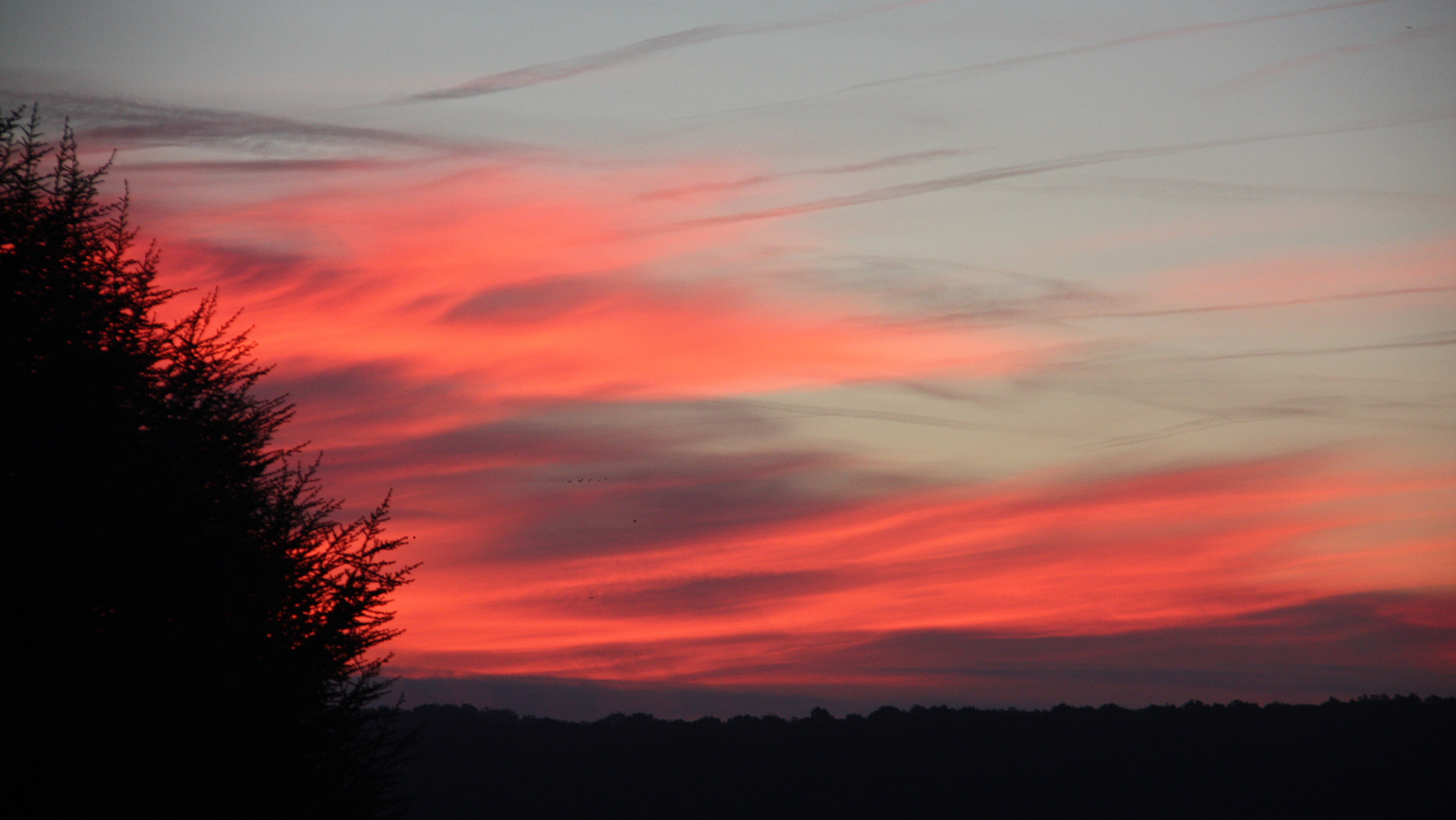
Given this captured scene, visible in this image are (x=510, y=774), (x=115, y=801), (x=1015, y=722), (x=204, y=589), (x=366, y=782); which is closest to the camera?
(x=115, y=801)

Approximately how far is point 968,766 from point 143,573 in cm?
14271

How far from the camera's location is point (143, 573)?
15617 millimetres

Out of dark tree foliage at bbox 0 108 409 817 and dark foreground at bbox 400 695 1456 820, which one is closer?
dark tree foliage at bbox 0 108 409 817

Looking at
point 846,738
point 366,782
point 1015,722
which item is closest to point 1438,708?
point 1015,722

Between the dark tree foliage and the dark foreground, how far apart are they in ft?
382

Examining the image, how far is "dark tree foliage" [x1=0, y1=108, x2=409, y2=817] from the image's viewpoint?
14.3 metres

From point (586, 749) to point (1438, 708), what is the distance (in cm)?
8588

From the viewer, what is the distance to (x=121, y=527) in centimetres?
1557

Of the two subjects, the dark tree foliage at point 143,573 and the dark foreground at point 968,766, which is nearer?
the dark tree foliage at point 143,573

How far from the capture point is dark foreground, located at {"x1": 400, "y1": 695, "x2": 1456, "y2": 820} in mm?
132125

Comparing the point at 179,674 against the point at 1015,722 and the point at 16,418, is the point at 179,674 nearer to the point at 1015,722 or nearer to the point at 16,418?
the point at 16,418

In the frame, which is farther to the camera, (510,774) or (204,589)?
(510,774)

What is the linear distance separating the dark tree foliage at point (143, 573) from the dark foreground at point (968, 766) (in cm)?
11631

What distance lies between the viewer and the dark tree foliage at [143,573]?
563 inches
